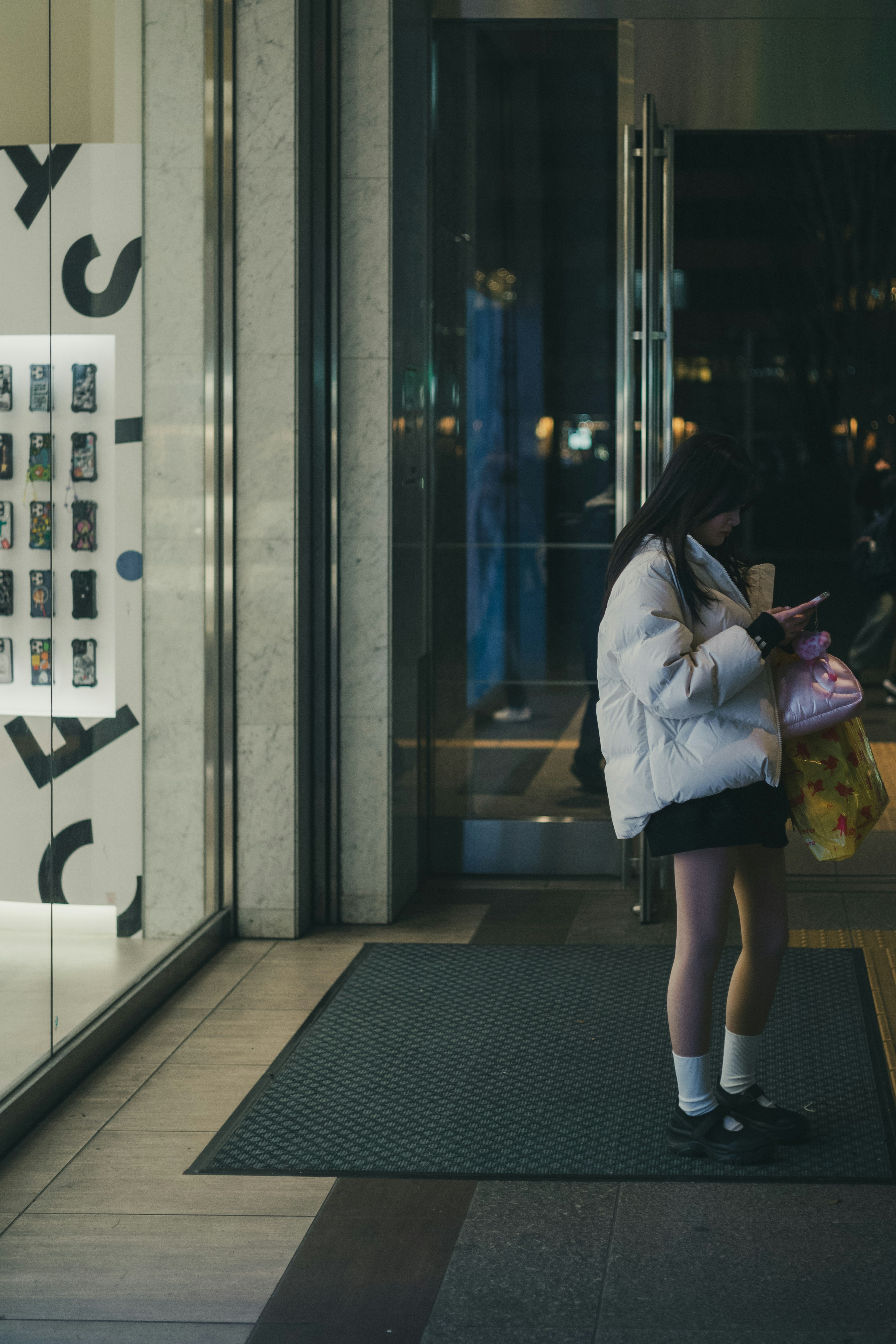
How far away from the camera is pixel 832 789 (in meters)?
3.03

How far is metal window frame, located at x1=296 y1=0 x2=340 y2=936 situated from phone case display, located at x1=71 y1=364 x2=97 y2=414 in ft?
3.36

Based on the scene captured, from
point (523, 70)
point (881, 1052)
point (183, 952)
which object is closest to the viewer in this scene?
point (881, 1052)

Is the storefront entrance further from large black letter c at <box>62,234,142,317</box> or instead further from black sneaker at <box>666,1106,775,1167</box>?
black sneaker at <box>666,1106,775,1167</box>

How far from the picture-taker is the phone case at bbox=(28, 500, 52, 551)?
132 inches

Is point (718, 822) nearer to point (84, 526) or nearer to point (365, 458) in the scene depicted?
point (84, 526)

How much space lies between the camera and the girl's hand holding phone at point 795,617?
288 cm

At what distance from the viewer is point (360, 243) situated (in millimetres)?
4883

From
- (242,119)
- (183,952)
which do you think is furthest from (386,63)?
(183,952)

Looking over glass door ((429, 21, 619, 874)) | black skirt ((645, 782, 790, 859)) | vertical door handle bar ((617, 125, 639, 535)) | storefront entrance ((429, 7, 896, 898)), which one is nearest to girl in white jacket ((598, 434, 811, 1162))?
black skirt ((645, 782, 790, 859))

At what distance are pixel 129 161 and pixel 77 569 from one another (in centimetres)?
130

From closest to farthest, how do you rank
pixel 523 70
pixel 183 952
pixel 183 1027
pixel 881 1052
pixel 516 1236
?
pixel 516 1236, pixel 881 1052, pixel 183 1027, pixel 183 952, pixel 523 70

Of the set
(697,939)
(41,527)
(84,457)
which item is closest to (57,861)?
(41,527)

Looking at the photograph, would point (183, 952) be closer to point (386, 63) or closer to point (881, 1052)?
point (881, 1052)

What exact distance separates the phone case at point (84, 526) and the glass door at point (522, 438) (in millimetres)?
1955
